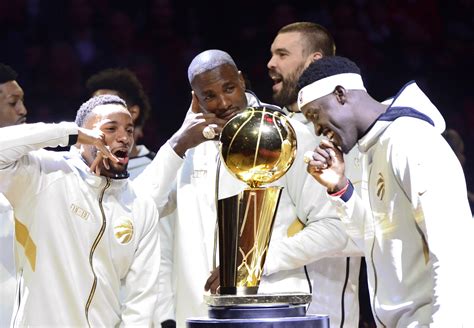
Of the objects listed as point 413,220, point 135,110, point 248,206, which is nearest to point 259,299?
point 248,206

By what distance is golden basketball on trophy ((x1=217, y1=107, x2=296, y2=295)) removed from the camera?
A: 283 cm

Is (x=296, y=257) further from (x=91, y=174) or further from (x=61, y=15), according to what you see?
(x=61, y=15)

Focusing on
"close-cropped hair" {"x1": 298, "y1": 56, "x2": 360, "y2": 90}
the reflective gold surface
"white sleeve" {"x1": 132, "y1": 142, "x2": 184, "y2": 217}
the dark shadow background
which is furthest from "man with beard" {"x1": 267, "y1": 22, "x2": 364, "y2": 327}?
the reflective gold surface

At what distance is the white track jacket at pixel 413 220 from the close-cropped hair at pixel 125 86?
2113 millimetres

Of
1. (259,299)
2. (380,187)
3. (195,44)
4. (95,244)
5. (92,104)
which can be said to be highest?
(195,44)

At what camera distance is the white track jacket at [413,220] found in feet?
9.54

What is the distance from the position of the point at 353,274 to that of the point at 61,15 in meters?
2.63

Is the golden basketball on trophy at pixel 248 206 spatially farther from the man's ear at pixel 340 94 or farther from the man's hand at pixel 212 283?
the man's hand at pixel 212 283

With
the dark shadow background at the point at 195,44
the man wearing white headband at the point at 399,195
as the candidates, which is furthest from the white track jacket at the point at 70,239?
the dark shadow background at the point at 195,44

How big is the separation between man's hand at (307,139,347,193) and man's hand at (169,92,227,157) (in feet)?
2.36

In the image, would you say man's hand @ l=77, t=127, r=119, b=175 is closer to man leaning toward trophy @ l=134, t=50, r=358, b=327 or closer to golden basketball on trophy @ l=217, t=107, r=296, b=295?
man leaning toward trophy @ l=134, t=50, r=358, b=327

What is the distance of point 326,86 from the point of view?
135 inches

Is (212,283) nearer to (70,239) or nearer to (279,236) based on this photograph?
(279,236)

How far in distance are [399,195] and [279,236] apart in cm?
90
